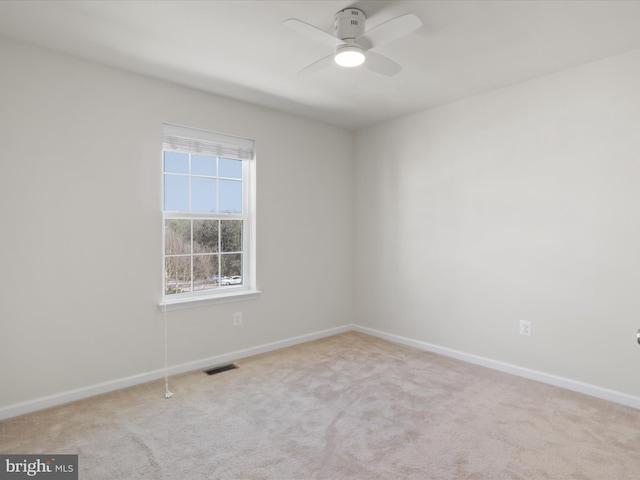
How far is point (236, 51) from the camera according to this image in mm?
2553

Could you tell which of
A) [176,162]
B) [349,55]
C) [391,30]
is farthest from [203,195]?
[391,30]

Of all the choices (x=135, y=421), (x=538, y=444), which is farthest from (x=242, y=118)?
(x=538, y=444)

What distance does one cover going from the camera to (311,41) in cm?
242

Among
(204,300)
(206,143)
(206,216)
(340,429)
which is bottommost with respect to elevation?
(340,429)

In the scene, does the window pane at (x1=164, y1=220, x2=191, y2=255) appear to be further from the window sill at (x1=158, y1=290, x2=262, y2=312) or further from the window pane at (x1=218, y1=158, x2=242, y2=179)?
the window pane at (x1=218, y1=158, x2=242, y2=179)

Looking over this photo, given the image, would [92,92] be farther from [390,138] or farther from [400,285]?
[400,285]

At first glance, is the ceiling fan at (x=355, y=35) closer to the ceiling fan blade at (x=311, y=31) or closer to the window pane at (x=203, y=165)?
the ceiling fan blade at (x=311, y=31)

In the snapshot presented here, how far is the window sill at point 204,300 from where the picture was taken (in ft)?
10.2

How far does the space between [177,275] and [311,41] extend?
2.18 metres

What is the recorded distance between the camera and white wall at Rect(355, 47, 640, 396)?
8.70 feet

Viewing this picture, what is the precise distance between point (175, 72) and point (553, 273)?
10.9 feet

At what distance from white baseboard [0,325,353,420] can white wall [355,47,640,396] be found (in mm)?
1244

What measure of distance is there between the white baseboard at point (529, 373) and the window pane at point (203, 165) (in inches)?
99.2

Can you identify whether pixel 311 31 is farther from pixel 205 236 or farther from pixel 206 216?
pixel 205 236
